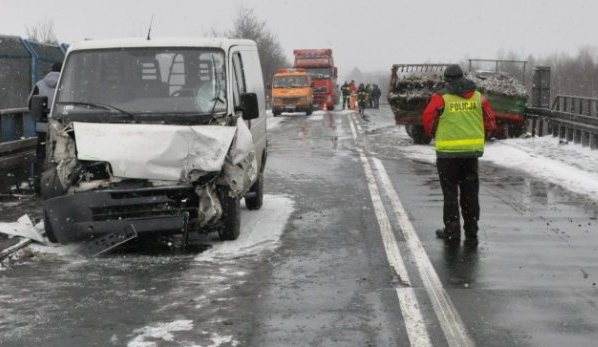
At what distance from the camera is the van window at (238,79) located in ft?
28.0

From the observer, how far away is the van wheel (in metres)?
7.84

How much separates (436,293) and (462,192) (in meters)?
2.61

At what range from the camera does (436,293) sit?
621cm

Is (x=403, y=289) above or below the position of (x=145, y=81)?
below

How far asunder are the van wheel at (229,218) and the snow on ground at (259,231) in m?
0.07

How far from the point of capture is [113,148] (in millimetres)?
7434

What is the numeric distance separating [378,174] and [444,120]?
20.4 ft

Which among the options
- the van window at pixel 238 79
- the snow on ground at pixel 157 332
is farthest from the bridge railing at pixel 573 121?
the snow on ground at pixel 157 332

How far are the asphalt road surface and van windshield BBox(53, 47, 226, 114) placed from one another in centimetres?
136

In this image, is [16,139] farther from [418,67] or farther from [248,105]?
[418,67]

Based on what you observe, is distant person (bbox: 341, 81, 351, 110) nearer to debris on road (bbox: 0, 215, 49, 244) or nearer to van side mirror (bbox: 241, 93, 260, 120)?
debris on road (bbox: 0, 215, 49, 244)

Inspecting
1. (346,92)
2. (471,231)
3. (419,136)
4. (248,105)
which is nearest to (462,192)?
(471,231)

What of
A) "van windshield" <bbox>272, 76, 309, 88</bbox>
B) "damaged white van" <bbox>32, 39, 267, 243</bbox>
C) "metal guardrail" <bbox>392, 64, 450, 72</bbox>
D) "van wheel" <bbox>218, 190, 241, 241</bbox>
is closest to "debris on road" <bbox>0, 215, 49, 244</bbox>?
"damaged white van" <bbox>32, 39, 267, 243</bbox>

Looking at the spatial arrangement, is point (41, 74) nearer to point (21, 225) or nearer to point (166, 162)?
point (21, 225)
